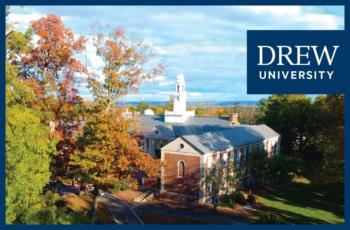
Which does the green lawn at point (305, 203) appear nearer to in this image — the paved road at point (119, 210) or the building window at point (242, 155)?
the building window at point (242, 155)

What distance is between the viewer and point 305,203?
28.0m

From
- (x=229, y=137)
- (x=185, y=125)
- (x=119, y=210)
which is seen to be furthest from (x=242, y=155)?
(x=119, y=210)

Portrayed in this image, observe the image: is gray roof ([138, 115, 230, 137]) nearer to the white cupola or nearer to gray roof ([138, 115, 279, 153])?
gray roof ([138, 115, 279, 153])

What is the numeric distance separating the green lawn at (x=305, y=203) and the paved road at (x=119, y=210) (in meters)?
8.39

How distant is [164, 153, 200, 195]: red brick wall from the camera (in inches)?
1121

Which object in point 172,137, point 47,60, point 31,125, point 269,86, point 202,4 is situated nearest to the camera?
point 202,4

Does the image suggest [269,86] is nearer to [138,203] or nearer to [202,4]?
[202,4]

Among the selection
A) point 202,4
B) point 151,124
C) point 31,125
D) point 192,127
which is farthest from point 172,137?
point 202,4

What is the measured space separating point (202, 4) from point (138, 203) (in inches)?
668

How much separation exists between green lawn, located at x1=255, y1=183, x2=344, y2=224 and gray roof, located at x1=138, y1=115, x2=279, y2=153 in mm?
5183

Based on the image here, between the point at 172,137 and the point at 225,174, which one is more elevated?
the point at 172,137

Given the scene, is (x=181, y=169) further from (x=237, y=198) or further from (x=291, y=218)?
(x=291, y=218)

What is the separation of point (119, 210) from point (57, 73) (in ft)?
30.9

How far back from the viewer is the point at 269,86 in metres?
15.0
